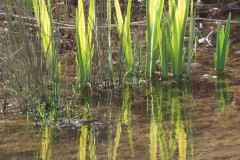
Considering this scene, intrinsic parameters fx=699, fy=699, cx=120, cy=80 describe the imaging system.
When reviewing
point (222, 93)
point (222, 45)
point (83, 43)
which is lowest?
point (222, 93)

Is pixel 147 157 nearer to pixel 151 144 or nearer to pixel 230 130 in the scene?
pixel 151 144

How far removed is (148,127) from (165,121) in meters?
0.14

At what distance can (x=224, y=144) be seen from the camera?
11.0 ft

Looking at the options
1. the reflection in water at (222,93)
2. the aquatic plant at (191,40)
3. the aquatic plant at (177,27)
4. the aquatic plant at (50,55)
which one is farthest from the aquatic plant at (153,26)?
the aquatic plant at (50,55)

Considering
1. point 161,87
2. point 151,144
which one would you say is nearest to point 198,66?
point 161,87

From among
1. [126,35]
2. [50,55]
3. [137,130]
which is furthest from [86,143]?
[126,35]

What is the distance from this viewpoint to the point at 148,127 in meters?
3.73

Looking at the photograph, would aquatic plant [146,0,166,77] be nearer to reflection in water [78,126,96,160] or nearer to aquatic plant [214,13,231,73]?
aquatic plant [214,13,231,73]

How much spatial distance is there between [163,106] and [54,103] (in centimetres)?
66

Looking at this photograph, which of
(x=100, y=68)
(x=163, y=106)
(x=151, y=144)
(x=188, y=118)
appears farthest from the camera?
(x=100, y=68)

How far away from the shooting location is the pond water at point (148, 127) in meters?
3.32

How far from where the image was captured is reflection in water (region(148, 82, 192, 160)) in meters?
3.31

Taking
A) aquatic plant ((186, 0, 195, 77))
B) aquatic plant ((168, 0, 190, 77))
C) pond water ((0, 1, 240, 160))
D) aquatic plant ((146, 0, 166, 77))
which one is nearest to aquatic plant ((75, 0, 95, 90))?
pond water ((0, 1, 240, 160))

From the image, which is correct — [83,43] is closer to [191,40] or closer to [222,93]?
[191,40]
